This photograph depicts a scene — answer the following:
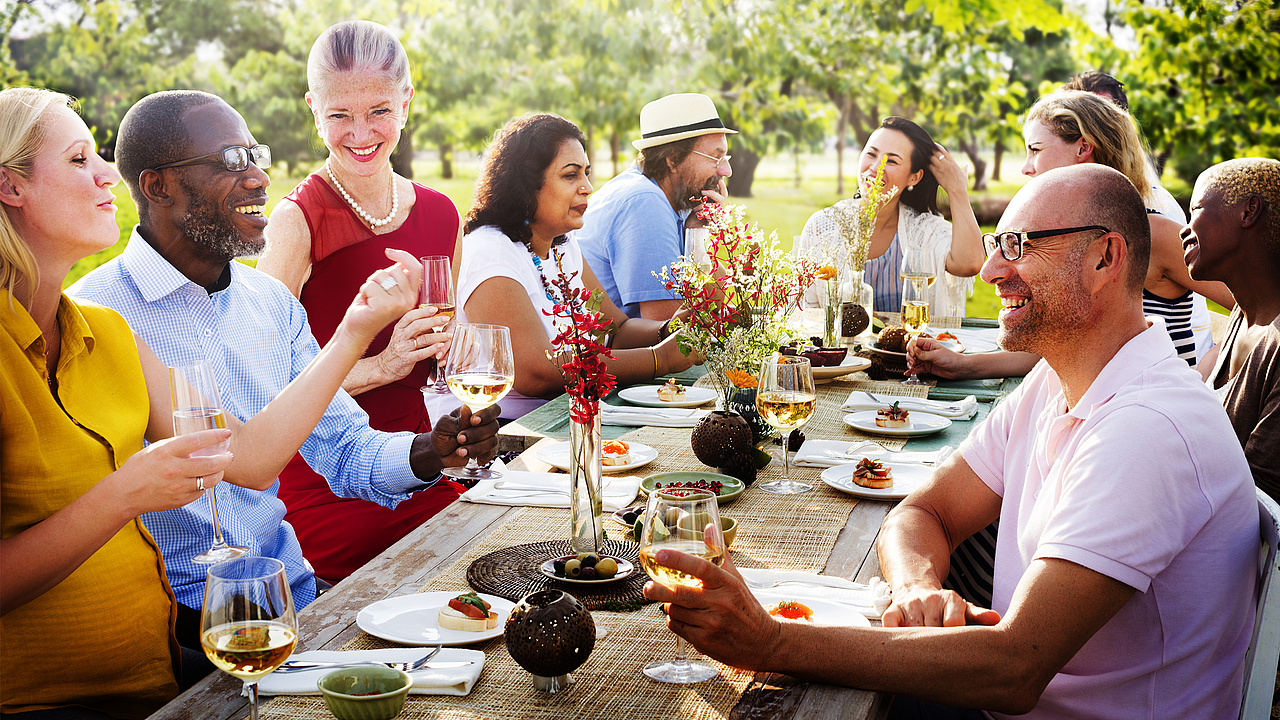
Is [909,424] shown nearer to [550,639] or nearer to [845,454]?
[845,454]

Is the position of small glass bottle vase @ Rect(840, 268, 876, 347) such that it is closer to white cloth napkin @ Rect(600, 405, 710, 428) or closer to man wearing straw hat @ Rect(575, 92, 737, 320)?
man wearing straw hat @ Rect(575, 92, 737, 320)

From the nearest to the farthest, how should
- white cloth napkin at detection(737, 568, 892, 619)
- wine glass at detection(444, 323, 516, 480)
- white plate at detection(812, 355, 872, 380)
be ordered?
white cloth napkin at detection(737, 568, 892, 619), wine glass at detection(444, 323, 516, 480), white plate at detection(812, 355, 872, 380)

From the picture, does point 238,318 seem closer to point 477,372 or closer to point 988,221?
point 477,372

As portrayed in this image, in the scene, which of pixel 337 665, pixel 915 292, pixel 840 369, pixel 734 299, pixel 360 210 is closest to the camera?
pixel 337 665

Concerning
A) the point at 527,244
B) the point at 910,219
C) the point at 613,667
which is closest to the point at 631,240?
the point at 527,244

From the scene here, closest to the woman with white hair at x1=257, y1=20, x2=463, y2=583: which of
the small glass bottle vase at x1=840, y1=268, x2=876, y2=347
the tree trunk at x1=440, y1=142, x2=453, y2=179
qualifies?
the small glass bottle vase at x1=840, y1=268, x2=876, y2=347

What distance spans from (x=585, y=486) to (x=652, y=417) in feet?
3.92

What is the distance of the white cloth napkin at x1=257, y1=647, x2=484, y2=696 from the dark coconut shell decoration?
3.34 feet

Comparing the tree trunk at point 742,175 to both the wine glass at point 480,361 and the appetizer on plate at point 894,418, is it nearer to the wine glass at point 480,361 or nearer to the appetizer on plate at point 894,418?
the appetizer on plate at point 894,418

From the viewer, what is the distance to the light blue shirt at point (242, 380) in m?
2.27

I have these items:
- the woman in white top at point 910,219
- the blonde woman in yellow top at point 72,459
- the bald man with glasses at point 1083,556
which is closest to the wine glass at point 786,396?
the bald man with glasses at point 1083,556

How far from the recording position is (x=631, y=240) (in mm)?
4781

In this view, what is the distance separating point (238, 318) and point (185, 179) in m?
0.36

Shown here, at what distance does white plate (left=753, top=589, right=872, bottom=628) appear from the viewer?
5.36 ft
